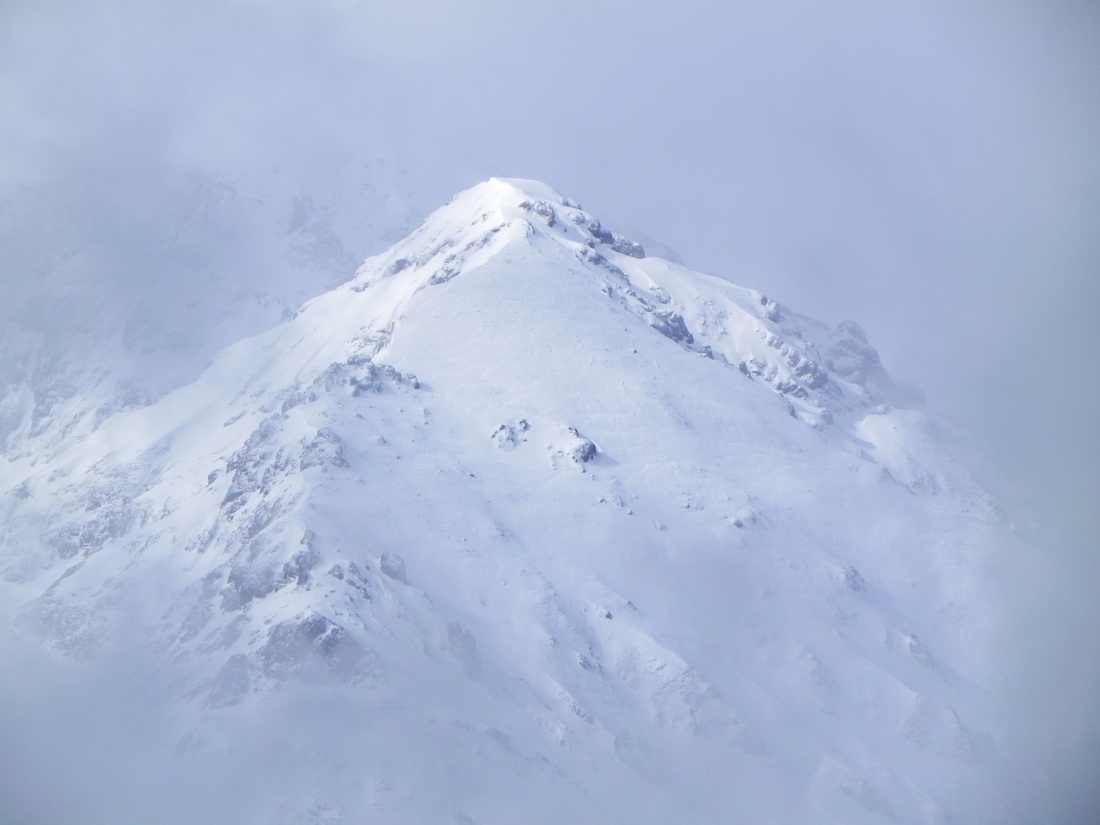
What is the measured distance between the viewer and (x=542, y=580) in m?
131

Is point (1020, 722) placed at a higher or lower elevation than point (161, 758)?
higher

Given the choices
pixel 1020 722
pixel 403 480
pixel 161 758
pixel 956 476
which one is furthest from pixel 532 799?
pixel 956 476

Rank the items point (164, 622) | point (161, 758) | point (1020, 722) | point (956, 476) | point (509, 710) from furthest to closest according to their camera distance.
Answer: point (956, 476)
point (1020, 722)
point (164, 622)
point (509, 710)
point (161, 758)

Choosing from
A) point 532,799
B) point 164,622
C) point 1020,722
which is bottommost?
point 164,622

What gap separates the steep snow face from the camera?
4311 inches

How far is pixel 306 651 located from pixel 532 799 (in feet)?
82.0

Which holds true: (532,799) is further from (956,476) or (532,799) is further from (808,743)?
(956,476)

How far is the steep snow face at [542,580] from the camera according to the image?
109500mm

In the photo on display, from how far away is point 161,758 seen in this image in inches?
4092

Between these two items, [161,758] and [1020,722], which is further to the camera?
[1020,722]

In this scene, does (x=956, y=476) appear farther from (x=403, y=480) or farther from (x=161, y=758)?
(x=161, y=758)

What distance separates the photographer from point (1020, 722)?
136 m

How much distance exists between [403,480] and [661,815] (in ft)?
161

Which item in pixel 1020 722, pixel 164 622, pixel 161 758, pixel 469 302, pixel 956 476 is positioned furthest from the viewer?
pixel 956 476
